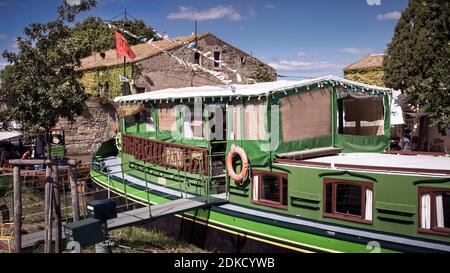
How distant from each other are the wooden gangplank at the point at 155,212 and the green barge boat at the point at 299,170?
31cm

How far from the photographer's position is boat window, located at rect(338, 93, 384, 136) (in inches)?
484

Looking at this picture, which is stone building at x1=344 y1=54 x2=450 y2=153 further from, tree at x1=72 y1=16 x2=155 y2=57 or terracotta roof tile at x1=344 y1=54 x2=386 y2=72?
tree at x1=72 y1=16 x2=155 y2=57

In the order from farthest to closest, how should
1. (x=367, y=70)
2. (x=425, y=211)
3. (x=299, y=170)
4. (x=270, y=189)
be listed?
(x=367, y=70) → (x=270, y=189) → (x=299, y=170) → (x=425, y=211)

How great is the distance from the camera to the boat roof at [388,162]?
26.7 ft

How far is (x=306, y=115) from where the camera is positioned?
1041cm

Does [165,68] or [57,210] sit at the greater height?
[165,68]

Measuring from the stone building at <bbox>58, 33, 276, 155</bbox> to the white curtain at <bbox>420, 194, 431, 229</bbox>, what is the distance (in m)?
20.4

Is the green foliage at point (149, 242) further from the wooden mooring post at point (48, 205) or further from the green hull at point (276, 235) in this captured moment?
the wooden mooring post at point (48, 205)

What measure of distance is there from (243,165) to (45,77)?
20.5 feet

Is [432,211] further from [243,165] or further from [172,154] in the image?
[172,154]

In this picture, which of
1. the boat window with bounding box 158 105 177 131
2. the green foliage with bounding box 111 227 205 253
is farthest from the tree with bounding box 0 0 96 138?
the green foliage with bounding box 111 227 205 253

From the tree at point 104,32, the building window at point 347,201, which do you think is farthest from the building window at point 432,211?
the tree at point 104,32

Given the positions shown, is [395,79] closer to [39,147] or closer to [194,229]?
[194,229]

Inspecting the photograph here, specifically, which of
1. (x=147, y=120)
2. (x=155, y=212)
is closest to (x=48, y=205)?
(x=155, y=212)
